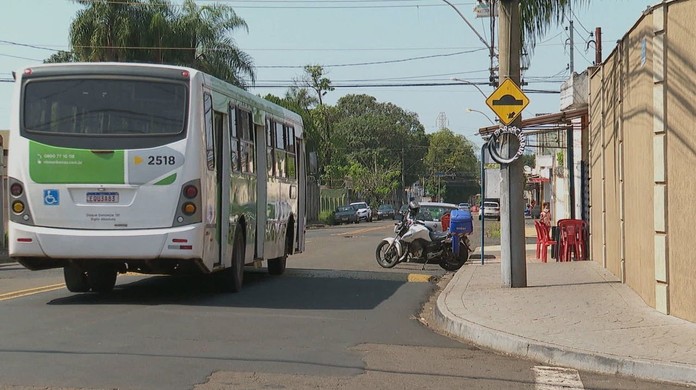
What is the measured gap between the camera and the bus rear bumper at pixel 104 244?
37.7 feet

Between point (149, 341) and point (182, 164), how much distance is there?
3.16m

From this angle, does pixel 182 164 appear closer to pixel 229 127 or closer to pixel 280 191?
pixel 229 127

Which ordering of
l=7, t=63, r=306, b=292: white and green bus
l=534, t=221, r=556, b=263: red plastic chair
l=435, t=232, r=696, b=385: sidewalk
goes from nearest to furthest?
l=435, t=232, r=696, b=385: sidewalk
l=7, t=63, r=306, b=292: white and green bus
l=534, t=221, r=556, b=263: red plastic chair

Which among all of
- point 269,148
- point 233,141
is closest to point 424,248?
point 269,148

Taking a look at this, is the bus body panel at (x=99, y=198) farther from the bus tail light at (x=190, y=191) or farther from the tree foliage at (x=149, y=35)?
the tree foliage at (x=149, y=35)

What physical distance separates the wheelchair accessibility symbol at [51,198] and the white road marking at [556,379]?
653 centimetres

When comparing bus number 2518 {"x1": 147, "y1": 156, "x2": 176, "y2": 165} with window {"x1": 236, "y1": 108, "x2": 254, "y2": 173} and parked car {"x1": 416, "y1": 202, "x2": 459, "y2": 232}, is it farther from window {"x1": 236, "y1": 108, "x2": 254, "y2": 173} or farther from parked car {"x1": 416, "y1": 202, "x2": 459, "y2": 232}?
parked car {"x1": 416, "y1": 202, "x2": 459, "y2": 232}

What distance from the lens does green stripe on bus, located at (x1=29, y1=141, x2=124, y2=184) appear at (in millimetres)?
11539

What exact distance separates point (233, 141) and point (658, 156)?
617 cm

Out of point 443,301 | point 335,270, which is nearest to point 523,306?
point 443,301

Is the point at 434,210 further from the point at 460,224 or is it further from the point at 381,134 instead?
the point at 381,134

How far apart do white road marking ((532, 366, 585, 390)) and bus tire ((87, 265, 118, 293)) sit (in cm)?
730

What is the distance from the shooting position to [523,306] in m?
11.8

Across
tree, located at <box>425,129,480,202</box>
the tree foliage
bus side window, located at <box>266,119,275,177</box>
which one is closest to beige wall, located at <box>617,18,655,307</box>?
bus side window, located at <box>266,119,275,177</box>
